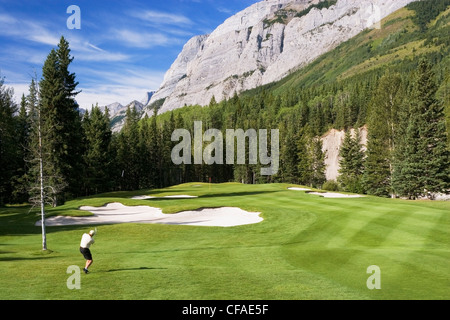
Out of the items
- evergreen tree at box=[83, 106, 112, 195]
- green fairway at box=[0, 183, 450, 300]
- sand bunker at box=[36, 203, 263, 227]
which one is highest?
evergreen tree at box=[83, 106, 112, 195]

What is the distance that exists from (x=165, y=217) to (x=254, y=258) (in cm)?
1687

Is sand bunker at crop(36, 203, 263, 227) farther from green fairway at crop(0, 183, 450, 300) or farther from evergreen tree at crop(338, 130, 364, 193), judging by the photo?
evergreen tree at crop(338, 130, 364, 193)

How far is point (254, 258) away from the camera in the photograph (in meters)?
15.6

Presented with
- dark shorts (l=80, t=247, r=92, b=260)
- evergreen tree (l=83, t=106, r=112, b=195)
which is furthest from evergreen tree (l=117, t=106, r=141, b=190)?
dark shorts (l=80, t=247, r=92, b=260)

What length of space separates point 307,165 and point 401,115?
3773 centimetres

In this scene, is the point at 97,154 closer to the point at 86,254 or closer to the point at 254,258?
the point at 86,254

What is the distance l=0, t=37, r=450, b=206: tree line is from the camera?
4612 centimetres

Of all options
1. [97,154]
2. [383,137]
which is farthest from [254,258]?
[383,137]

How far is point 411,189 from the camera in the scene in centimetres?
5262

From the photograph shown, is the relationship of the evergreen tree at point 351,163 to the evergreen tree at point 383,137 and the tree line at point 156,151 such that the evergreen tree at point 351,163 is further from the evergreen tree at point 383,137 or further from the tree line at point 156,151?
the evergreen tree at point 383,137

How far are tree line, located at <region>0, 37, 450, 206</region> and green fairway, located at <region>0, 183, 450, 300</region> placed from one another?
5191 mm

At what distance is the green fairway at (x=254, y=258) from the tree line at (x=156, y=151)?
519 cm

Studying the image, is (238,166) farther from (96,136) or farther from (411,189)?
(411,189)
